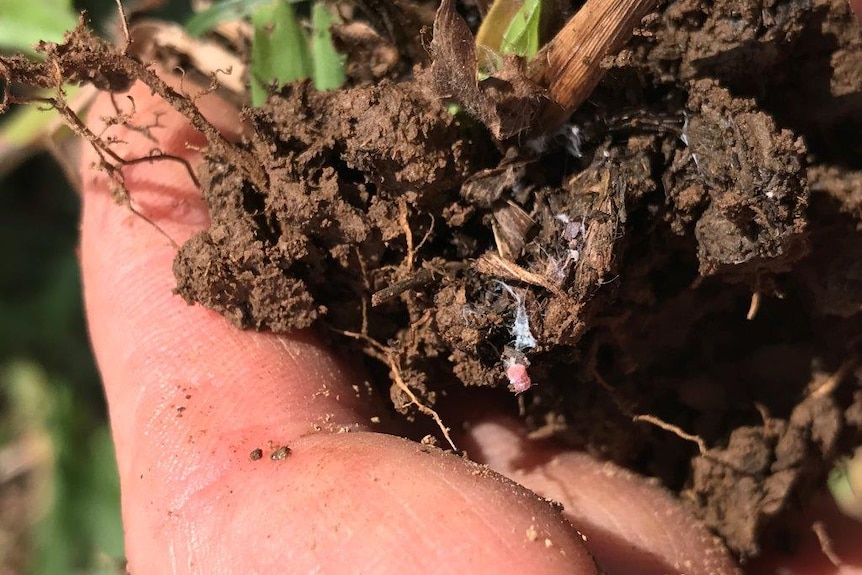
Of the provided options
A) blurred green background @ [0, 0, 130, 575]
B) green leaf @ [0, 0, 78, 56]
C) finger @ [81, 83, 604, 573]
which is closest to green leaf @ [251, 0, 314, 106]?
finger @ [81, 83, 604, 573]

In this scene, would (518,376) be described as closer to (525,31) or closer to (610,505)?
(610,505)

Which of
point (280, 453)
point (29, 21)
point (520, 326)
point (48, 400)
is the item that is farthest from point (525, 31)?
point (48, 400)

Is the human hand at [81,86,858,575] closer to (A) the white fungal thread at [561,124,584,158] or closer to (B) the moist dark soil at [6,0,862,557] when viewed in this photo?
(B) the moist dark soil at [6,0,862,557]

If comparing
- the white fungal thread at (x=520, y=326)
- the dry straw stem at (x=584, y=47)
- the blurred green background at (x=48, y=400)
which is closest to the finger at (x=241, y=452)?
the white fungal thread at (x=520, y=326)

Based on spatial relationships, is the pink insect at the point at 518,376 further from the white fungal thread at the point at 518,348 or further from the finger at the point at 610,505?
the finger at the point at 610,505

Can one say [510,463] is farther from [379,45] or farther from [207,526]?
[379,45]
